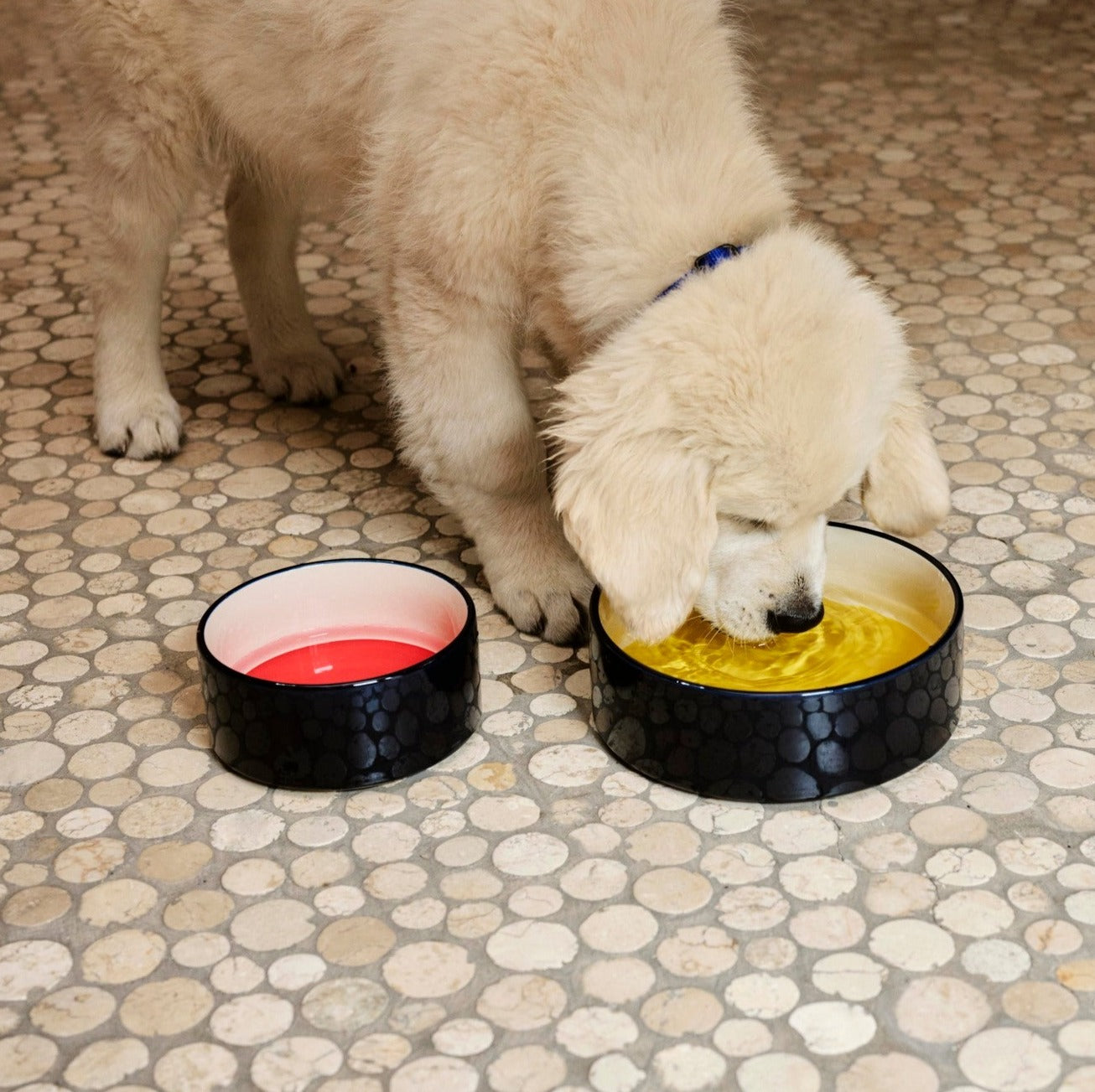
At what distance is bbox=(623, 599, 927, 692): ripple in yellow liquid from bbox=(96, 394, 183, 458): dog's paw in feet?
3.76

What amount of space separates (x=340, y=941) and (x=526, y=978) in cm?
21

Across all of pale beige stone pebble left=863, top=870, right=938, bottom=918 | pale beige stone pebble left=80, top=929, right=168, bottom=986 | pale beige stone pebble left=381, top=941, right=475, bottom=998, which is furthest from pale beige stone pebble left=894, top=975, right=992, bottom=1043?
pale beige stone pebble left=80, top=929, right=168, bottom=986

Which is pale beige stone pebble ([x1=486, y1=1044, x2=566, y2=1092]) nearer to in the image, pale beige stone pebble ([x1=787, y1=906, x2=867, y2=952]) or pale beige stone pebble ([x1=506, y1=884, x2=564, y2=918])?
pale beige stone pebble ([x1=506, y1=884, x2=564, y2=918])

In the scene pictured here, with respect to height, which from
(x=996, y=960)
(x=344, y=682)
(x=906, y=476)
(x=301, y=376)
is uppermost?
(x=906, y=476)

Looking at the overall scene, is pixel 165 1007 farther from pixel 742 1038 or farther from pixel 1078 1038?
pixel 1078 1038

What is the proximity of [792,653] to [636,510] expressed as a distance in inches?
13.7

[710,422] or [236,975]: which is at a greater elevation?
[710,422]

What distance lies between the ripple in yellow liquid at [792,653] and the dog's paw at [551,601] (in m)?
0.23

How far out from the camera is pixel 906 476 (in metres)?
1.96

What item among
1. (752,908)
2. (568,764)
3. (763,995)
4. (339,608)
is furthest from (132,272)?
(763,995)

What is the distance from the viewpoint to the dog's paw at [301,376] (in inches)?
117

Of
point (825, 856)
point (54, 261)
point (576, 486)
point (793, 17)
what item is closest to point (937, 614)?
point (825, 856)

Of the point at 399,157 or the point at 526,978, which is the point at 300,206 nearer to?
the point at 399,157

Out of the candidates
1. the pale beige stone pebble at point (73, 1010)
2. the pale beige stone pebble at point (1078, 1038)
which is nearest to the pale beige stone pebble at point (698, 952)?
the pale beige stone pebble at point (1078, 1038)
